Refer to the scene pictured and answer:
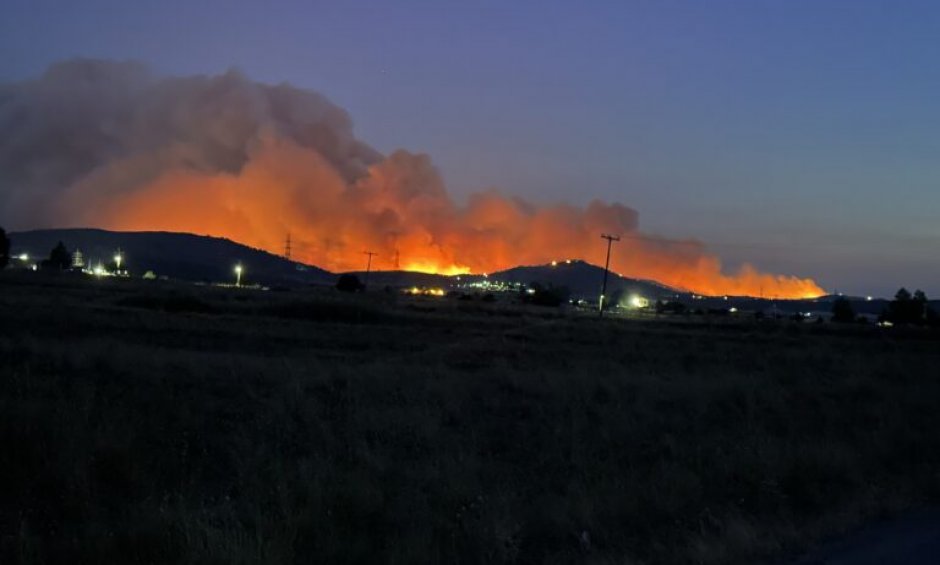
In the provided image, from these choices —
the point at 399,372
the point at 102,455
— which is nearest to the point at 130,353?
the point at 399,372

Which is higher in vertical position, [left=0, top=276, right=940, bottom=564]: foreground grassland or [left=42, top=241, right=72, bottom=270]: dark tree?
[left=42, top=241, right=72, bottom=270]: dark tree

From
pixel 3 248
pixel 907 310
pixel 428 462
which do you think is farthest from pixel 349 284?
pixel 428 462

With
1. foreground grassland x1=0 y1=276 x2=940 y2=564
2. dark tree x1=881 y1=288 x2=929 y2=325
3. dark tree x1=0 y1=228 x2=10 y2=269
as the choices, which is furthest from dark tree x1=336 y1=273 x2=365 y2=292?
foreground grassland x1=0 y1=276 x2=940 y2=564

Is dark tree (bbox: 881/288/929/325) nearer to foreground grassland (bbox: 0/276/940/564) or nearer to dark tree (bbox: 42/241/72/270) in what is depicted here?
foreground grassland (bbox: 0/276/940/564)

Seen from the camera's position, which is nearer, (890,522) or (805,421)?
(890,522)

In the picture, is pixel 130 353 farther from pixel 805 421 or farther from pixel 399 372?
pixel 805 421

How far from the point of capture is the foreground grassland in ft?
27.8

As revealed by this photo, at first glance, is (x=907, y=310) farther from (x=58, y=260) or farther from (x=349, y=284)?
(x=58, y=260)

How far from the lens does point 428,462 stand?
11781mm

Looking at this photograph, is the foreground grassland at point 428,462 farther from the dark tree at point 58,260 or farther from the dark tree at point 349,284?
the dark tree at point 58,260

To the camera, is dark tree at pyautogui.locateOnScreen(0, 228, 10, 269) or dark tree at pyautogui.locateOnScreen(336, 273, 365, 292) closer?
dark tree at pyautogui.locateOnScreen(0, 228, 10, 269)

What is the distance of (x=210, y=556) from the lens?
7328 mm

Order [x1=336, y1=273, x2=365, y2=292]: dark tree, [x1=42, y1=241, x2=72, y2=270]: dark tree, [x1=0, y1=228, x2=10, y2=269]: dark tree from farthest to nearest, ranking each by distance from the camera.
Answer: [x1=42, y1=241, x2=72, y2=270]: dark tree < [x1=336, y1=273, x2=365, y2=292]: dark tree < [x1=0, y1=228, x2=10, y2=269]: dark tree

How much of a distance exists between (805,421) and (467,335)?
32.0 m
